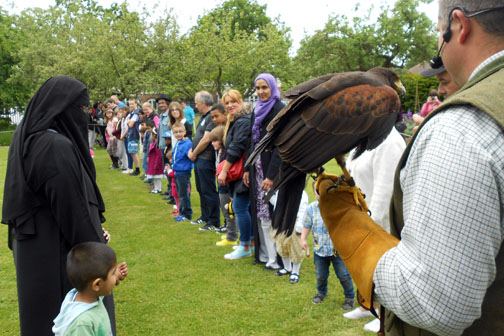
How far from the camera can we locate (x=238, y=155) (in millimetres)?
5449

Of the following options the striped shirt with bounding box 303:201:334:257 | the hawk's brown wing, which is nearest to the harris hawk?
the hawk's brown wing

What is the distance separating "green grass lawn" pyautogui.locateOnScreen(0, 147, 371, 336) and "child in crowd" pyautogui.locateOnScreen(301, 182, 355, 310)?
142mm

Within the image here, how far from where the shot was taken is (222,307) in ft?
14.2

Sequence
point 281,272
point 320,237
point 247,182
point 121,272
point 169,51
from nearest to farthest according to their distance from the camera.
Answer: point 121,272, point 320,237, point 281,272, point 247,182, point 169,51

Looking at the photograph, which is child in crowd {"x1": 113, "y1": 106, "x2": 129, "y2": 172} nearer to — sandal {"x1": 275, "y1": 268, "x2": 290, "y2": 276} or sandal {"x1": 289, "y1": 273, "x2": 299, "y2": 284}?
sandal {"x1": 275, "y1": 268, "x2": 290, "y2": 276}

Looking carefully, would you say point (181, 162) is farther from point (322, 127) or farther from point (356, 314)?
point (322, 127)

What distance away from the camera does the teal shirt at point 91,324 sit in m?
2.29

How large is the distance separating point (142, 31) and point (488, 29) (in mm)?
20299

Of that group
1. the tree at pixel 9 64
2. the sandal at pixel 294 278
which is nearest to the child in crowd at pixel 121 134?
the sandal at pixel 294 278

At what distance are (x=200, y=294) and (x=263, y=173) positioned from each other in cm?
162

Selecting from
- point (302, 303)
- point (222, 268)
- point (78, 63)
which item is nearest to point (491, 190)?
point (302, 303)

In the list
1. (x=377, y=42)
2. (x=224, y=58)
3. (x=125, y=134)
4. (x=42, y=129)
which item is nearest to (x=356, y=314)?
(x=42, y=129)

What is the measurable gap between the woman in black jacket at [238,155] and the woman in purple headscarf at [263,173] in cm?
22

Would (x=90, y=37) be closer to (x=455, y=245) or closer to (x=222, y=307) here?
(x=222, y=307)
